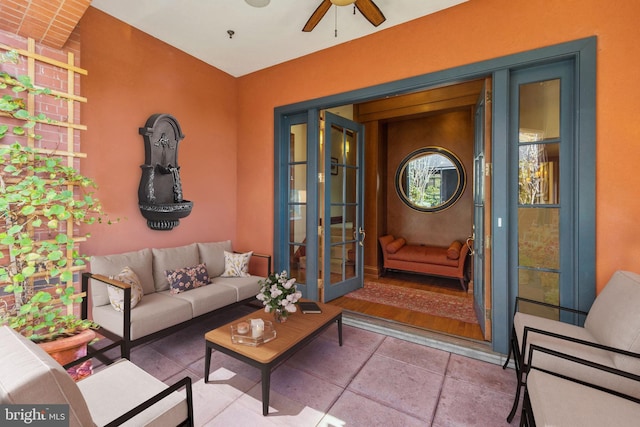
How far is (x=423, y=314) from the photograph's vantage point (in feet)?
11.1

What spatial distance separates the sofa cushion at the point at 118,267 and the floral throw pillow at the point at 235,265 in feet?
2.77

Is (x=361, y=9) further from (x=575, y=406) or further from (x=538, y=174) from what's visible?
(x=575, y=406)

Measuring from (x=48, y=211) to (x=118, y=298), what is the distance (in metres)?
0.90

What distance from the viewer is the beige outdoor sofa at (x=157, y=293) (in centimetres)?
235

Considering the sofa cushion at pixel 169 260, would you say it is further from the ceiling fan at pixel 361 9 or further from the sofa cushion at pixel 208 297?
the ceiling fan at pixel 361 9

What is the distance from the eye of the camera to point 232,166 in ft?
14.0

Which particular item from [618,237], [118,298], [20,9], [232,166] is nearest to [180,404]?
[118,298]

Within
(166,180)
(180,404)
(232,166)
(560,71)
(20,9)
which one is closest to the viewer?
(180,404)

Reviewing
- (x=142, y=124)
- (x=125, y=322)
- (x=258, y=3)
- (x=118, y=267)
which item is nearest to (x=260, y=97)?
(x=258, y=3)

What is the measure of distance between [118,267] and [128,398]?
1713mm

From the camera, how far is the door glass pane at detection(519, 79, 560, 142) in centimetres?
239

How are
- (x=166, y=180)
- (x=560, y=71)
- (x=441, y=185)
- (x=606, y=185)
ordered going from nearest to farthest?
(x=606, y=185)
(x=560, y=71)
(x=166, y=180)
(x=441, y=185)

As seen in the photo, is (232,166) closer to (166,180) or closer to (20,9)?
(166,180)

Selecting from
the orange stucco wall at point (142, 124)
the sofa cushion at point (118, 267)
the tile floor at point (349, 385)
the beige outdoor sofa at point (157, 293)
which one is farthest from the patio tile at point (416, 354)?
the orange stucco wall at point (142, 124)
